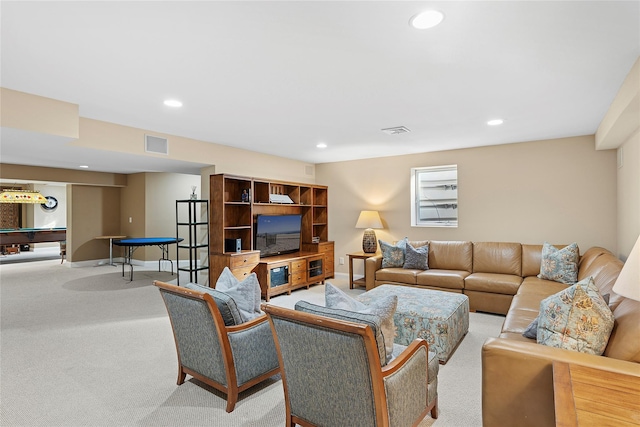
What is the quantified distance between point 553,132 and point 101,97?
207 inches

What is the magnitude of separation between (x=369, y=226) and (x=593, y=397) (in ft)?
15.8

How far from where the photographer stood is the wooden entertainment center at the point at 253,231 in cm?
490

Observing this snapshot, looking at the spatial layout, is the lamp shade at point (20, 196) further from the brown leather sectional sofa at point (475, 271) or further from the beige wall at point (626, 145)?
the beige wall at point (626, 145)

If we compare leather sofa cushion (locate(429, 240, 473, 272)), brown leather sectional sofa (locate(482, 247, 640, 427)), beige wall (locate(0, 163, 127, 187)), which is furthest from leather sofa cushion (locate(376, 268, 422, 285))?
beige wall (locate(0, 163, 127, 187))

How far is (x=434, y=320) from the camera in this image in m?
2.98

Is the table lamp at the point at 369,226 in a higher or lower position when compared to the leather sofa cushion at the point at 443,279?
higher

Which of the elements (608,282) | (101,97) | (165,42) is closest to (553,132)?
(608,282)

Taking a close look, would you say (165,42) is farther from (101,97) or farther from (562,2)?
(562,2)

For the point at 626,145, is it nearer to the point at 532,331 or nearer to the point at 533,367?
the point at 532,331

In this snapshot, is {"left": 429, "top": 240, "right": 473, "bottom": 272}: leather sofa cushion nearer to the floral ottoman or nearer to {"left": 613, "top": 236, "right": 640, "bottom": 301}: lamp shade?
the floral ottoman

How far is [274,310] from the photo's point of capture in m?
1.77

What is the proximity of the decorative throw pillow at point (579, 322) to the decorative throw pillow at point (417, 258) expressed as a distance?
3.12 metres

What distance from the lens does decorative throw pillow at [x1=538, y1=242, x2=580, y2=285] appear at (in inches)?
158

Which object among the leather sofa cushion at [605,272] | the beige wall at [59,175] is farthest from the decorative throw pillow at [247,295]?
the beige wall at [59,175]
